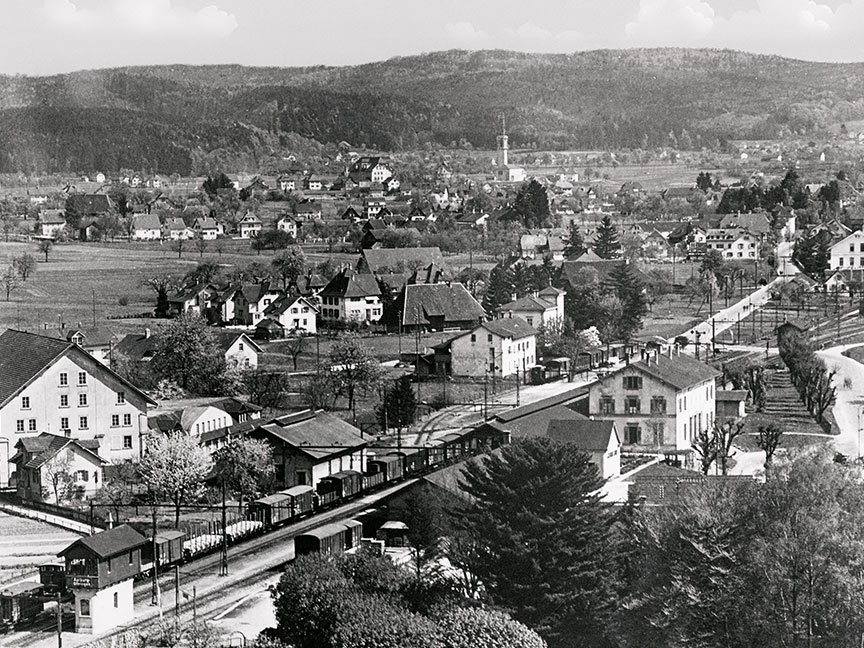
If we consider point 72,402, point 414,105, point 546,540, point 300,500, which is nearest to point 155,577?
point 300,500

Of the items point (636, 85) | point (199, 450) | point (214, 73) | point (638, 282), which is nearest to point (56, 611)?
point (199, 450)

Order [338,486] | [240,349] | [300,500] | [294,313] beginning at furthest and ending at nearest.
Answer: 1. [294,313]
2. [240,349]
3. [338,486]
4. [300,500]

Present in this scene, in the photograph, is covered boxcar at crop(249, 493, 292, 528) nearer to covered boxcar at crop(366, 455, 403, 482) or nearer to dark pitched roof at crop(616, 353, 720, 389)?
covered boxcar at crop(366, 455, 403, 482)

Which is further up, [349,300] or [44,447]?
[349,300]

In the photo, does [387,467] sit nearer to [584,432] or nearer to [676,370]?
[584,432]

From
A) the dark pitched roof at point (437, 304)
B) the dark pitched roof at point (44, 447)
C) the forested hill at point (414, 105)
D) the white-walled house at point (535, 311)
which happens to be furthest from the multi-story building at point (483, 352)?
the forested hill at point (414, 105)
